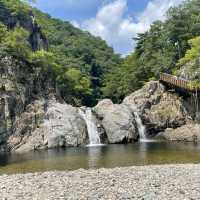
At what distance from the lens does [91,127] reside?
44344mm

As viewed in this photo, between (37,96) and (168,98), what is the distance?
15832 millimetres

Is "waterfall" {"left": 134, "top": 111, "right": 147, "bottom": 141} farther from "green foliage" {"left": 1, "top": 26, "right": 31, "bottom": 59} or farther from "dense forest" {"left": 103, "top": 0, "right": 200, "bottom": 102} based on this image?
"green foliage" {"left": 1, "top": 26, "right": 31, "bottom": 59}

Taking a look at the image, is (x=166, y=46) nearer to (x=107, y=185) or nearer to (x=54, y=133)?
(x=54, y=133)

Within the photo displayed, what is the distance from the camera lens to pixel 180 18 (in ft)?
201

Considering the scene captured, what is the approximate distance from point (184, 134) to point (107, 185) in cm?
2699

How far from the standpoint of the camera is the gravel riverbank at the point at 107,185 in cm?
1636

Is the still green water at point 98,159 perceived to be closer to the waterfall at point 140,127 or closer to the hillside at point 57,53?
the waterfall at point 140,127

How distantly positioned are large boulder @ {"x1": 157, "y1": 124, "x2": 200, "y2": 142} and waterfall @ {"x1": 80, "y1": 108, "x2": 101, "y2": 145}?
7588 millimetres

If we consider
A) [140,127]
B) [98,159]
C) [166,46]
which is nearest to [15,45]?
[140,127]

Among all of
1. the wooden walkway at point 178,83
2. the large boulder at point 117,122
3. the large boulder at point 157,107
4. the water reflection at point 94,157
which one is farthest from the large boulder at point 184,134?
the water reflection at point 94,157

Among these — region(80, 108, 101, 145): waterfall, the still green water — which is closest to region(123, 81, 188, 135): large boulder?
region(80, 108, 101, 145): waterfall

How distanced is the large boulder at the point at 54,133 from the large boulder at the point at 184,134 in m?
9.19

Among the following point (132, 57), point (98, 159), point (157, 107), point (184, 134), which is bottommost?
point (98, 159)

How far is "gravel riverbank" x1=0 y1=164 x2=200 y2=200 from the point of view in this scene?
16.4 meters
